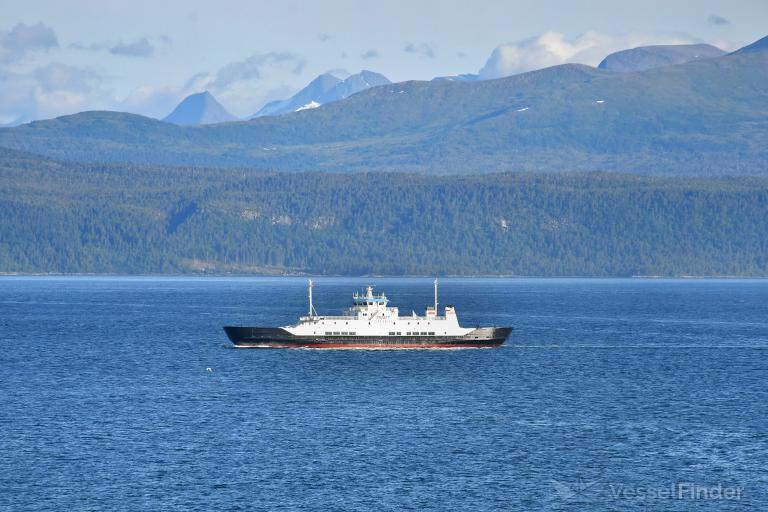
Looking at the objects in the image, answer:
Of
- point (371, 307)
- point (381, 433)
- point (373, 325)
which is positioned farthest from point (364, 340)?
point (381, 433)

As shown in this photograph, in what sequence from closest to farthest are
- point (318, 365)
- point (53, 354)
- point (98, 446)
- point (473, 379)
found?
point (98, 446) → point (473, 379) → point (318, 365) → point (53, 354)

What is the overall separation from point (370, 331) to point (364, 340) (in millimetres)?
1521

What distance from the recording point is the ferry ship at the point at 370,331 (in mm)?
171250

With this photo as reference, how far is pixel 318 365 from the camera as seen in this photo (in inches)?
6191

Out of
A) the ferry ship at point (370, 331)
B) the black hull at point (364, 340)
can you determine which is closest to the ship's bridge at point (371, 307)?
the ferry ship at point (370, 331)

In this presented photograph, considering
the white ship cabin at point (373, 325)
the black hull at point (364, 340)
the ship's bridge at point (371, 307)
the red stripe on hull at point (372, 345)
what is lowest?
the red stripe on hull at point (372, 345)

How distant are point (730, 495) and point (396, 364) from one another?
7463 cm

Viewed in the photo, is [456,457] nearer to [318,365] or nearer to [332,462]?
[332,462]

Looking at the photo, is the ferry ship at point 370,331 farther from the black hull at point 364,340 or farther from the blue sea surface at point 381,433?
the blue sea surface at point 381,433

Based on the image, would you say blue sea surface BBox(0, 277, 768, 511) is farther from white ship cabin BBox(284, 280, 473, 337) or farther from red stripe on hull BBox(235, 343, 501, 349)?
white ship cabin BBox(284, 280, 473, 337)

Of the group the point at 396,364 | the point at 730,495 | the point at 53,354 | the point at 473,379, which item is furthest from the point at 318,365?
the point at 730,495

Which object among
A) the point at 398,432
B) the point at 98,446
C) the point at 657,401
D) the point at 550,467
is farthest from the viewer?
the point at 657,401

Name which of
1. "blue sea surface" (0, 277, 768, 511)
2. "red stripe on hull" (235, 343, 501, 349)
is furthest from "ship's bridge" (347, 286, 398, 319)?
"blue sea surface" (0, 277, 768, 511)

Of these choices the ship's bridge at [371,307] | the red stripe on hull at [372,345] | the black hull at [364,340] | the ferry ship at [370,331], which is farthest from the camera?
the red stripe on hull at [372,345]
